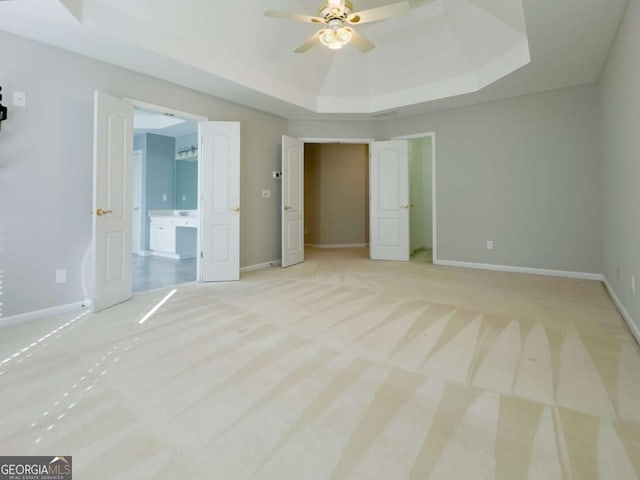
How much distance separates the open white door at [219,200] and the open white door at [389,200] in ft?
9.21

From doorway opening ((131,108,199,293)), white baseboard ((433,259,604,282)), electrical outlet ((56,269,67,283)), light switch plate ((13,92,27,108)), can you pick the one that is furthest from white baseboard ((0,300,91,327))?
white baseboard ((433,259,604,282))

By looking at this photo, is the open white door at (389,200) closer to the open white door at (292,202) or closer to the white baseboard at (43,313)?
the open white door at (292,202)

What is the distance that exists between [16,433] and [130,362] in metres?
0.69

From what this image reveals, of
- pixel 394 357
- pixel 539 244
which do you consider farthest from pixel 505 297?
pixel 394 357

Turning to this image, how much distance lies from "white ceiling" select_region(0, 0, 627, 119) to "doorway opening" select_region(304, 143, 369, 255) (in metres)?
2.63

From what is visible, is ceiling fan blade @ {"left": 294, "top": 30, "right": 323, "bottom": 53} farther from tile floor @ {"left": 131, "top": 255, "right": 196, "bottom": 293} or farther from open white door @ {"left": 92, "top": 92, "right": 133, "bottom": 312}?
tile floor @ {"left": 131, "top": 255, "right": 196, "bottom": 293}

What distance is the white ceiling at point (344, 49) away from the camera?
9.40 ft

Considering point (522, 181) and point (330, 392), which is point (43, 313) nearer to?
point (330, 392)

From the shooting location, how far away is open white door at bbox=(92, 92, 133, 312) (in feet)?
10.4

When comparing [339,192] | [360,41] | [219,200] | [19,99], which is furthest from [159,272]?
[339,192]

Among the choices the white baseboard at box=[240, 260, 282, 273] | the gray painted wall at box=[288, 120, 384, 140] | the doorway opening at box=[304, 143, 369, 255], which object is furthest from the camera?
the doorway opening at box=[304, 143, 369, 255]

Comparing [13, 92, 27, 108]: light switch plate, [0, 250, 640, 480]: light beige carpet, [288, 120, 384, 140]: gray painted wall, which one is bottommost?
[0, 250, 640, 480]: light beige carpet

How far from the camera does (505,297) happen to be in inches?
141

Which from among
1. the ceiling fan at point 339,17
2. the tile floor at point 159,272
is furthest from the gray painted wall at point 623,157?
the tile floor at point 159,272
